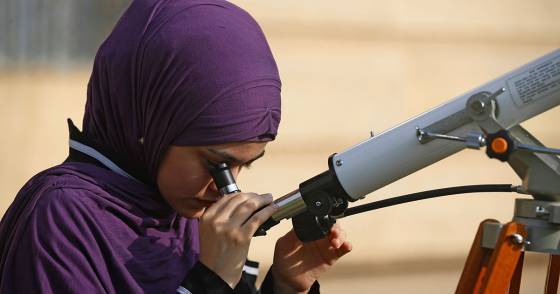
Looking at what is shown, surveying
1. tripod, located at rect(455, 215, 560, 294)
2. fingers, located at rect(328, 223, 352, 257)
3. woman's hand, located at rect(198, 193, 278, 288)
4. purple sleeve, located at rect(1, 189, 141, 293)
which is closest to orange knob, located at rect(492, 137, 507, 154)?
tripod, located at rect(455, 215, 560, 294)

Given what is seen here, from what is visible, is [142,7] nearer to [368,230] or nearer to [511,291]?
[511,291]

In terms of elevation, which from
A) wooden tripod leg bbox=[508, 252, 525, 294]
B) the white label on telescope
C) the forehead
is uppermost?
the white label on telescope

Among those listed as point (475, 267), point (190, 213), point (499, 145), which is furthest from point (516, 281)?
point (190, 213)

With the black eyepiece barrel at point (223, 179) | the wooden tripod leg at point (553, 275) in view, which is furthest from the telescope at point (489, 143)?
the black eyepiece barrel at point (223, 179)

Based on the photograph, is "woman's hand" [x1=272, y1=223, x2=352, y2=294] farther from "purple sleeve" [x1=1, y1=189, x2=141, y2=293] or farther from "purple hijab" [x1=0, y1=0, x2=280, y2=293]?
"purple sleeve" [x1=1, y1=189, x2=141, y2=293]

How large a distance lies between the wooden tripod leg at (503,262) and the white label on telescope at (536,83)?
228 mm

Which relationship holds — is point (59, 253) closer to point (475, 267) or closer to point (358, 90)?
point (475, 267)

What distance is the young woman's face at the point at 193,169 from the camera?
119cm

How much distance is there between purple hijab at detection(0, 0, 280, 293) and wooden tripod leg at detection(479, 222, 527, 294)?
2.01ft

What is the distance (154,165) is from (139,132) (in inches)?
3.7

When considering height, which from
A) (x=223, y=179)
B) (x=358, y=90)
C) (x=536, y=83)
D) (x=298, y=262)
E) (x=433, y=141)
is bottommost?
(x=298, y=262)

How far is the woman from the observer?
1.08 meters

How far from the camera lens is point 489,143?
823 millimetres

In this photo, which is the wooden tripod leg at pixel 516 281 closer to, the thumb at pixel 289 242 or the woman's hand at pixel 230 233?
the woman's hand at pixel 230 233
